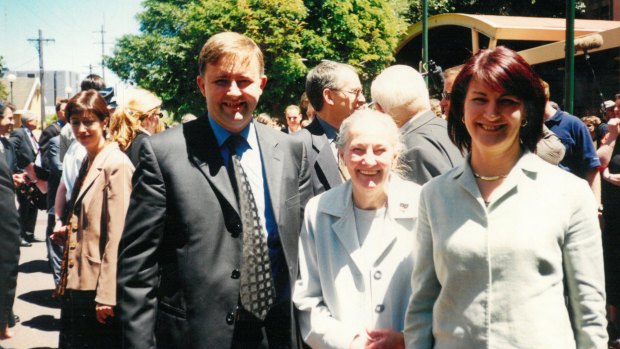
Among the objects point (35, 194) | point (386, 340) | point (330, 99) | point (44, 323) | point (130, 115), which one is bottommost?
point (44, 323)

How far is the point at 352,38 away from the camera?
24.6 metres

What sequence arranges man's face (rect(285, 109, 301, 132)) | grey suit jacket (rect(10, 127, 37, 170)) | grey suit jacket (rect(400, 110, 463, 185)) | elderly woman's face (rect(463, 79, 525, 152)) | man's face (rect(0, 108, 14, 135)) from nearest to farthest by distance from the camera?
1. elderly woman's face (rect(463, 79, 525, 152))
2. grey suit jacket (rect(400, 110, 463, 185))
3. man's face (rect(0, 108, 14, 135))
4. grey suit jacket (rect(10, 127, 37, 170))
5. man's face (rect(285, 109, 301, 132))

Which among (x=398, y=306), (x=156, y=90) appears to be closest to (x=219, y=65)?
(x=398, y=306)

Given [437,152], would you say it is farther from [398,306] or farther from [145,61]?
[145,61]

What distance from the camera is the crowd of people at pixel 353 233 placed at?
1.98m

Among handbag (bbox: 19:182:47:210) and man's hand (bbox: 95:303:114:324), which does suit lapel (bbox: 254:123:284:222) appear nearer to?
man's hand (bbox: 95:303:114:324)

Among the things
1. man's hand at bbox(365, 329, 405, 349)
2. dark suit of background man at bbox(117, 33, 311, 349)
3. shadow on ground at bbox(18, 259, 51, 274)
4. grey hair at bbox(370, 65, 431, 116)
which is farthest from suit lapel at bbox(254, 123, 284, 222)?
shadow on ground at bbox(18, 259, 51, 274)

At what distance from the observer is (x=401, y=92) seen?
363cm

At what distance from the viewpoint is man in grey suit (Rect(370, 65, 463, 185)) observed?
3.26 m

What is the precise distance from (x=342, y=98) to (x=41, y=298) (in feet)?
16.7

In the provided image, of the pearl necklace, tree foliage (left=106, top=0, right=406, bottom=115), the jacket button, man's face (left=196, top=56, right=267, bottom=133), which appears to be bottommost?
the jacket button

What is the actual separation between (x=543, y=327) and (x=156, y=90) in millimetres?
28670

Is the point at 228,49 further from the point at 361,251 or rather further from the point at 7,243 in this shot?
the point at 7,243

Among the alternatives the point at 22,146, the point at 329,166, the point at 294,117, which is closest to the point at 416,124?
the point at 329,166
